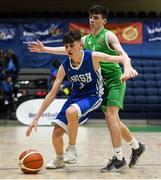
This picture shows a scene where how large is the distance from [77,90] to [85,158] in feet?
4.75

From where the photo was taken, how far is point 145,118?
1588 cm

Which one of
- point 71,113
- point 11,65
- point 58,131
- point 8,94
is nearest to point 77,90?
point 71,113

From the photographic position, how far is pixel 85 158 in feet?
→ 22.7

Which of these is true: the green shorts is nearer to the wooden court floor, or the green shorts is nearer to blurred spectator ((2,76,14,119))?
the wooden court floor

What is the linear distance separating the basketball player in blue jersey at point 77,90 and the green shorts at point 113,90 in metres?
0.14

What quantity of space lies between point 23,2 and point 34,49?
14957 millimetres

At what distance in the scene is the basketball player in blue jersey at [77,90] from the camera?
→ 18.3 ft

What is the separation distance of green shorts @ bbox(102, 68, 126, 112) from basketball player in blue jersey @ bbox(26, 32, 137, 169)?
142 millimetres

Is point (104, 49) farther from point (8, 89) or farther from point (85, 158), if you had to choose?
point (8, 89)

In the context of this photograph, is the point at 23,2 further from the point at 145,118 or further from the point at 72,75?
the point at 72,75

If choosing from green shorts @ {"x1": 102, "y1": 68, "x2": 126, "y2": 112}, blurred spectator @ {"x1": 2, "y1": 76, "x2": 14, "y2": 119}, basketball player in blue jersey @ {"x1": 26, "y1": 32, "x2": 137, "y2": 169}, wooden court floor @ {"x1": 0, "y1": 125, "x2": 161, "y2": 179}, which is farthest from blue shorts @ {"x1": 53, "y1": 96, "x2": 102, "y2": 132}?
blurred spectator @ {"x1": 2, "y1": 76, "x2": 14, "y2": 119}

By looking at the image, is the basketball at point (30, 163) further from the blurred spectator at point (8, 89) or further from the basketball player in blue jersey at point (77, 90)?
the blurred spectator at point (8, 89)

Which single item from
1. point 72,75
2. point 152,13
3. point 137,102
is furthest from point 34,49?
point 152,13

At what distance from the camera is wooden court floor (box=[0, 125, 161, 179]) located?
215 inches
